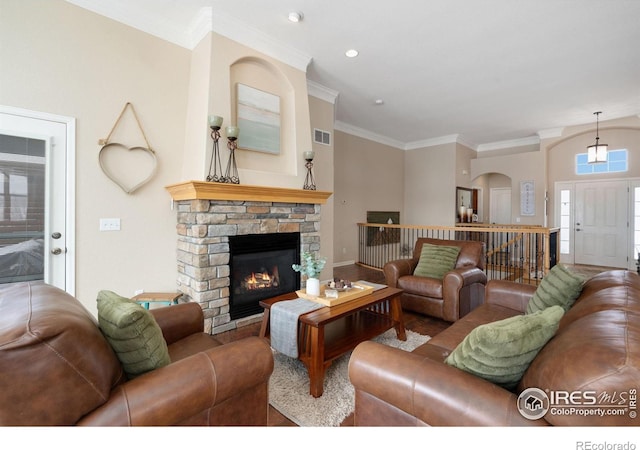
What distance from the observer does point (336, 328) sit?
102 inches

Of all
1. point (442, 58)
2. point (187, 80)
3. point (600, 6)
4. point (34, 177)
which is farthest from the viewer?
point (442, 58)

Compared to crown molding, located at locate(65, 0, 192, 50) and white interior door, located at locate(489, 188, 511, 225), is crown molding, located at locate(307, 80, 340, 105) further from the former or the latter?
white interior door, located at locate(489, 188, 511, 225)

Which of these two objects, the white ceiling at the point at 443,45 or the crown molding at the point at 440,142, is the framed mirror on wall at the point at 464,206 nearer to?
the crown molding at the point at 440,142

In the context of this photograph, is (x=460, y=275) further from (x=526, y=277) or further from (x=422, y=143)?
(x=422, y=143)

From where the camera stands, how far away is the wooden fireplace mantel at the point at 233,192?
2.90 metres

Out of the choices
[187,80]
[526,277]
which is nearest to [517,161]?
[526,277]

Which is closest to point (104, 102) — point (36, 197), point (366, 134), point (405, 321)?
point (36, 197)

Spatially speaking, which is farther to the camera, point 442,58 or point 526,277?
point 526,277

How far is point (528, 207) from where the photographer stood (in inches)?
292

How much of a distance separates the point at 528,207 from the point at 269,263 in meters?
6.97

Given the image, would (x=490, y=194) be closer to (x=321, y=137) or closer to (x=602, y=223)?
(x=602, y=223)

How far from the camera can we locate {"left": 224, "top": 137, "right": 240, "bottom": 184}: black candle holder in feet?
10.4

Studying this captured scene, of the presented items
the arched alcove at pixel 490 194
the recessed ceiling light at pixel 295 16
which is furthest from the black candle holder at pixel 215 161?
the arched alcove at pixel 490 194

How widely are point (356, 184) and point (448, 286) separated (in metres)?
4.13
